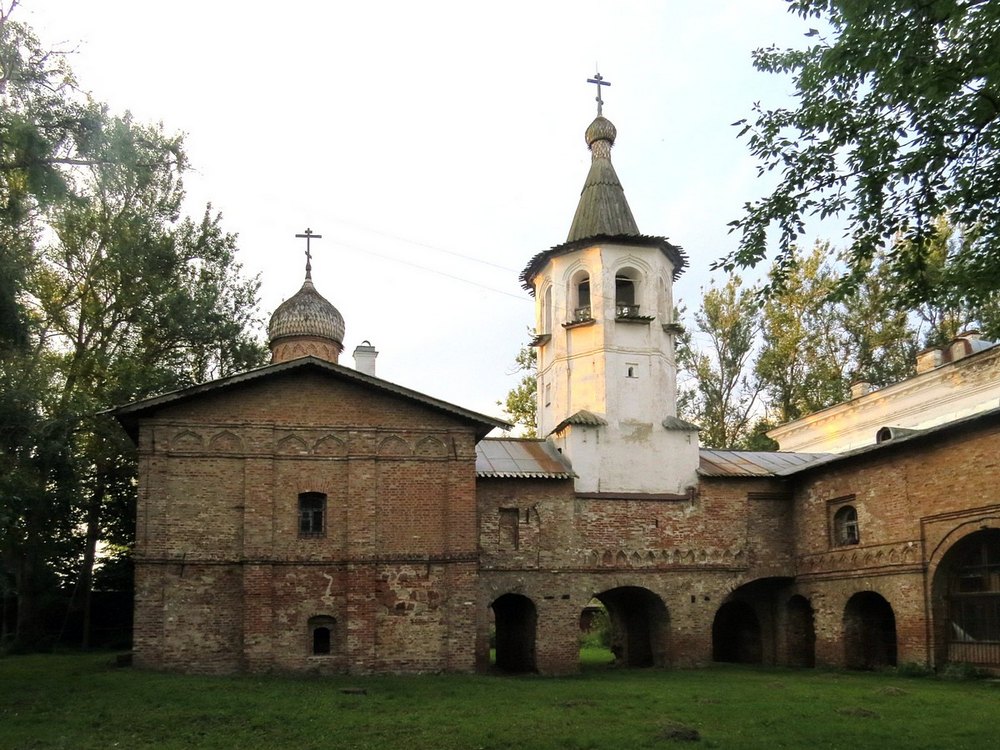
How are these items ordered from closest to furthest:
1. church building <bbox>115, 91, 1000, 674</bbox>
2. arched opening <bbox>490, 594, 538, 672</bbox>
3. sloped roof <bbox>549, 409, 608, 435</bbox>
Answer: church building <bbox>115, 91, 1000, 674</bbox>, arched opening <bbox>490, 594, 538, 672</bbox>, sloped roof <bbox>549, 409, 608, 435</bbox>

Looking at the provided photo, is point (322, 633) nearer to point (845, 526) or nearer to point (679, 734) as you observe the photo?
point (679, 734)

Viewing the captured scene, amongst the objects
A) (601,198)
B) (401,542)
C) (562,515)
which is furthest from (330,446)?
(601,198)

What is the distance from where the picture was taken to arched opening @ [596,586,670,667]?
21.8 meters

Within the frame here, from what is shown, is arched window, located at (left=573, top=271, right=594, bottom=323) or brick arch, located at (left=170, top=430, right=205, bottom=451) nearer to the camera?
brick arch, located at (left=170, top=430, right=205, bottom=451)

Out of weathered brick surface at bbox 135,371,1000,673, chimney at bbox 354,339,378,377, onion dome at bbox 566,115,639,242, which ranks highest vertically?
onion dome at bbox 566,115,639,242

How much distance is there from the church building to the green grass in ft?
4.24

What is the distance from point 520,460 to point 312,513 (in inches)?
212

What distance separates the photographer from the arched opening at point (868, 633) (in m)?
20.5

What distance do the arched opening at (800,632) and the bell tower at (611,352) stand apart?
3785mm

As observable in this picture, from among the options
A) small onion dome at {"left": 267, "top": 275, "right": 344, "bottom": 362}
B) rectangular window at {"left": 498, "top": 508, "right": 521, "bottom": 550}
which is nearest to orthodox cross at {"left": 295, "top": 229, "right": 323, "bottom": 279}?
small onion dome at {"left": 267, "top": 275, "right": 344, "bottom": 362}

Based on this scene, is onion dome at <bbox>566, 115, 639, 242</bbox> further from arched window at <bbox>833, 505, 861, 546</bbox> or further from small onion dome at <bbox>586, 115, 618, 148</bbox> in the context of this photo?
arched window at <bbox>833, 505, 861, 546</bbox>

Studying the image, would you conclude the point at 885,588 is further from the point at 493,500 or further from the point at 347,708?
the point at 347,708

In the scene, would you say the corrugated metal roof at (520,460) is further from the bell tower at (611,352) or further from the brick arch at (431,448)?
the brick arch at (431,448)

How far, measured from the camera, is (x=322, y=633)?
60.0 feet
